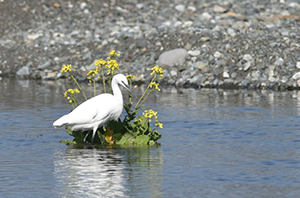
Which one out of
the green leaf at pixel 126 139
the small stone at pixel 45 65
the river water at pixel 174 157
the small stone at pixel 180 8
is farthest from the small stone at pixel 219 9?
the green leaf at pixel 126 139

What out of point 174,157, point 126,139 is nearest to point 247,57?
point 126,139

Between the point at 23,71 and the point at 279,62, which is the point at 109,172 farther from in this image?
the point at 23,71

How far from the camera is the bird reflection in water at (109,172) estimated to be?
11.6 metres

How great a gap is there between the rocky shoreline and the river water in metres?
6.95

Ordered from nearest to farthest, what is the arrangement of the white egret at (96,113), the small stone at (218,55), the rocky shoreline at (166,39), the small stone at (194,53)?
the white egret at (96,113)
the rocky shoreline at (166,39)
the small stone at (218,55)
the small stone at (194,53)

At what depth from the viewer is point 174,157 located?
14.7 meters

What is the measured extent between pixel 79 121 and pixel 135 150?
124 cm

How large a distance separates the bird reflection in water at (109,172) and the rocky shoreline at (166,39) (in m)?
15.1

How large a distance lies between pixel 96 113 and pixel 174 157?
1947 millimetres

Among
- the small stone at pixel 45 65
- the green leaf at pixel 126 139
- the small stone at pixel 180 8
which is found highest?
the small stone at pixel 180 8

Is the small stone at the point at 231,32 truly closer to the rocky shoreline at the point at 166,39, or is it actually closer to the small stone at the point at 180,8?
the rocky shoreline at the point at 166,39

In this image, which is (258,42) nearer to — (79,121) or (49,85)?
(49,85)

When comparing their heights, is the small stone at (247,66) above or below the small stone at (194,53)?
below

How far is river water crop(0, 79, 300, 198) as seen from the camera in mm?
11773
